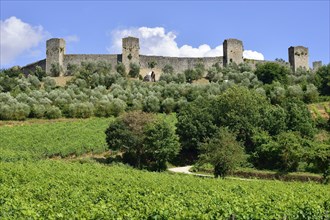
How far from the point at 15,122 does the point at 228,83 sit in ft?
96.9

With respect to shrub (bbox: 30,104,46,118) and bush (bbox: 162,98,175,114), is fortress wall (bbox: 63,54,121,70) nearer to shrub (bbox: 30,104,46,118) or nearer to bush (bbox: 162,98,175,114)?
bush (bbox: 162,98,175,114)

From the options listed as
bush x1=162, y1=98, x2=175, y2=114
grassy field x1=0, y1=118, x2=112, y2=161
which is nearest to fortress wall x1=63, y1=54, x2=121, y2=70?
bush x1=162, y1=98, x2=175, y2=114

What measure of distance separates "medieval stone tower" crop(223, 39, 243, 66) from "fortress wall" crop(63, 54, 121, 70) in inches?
751

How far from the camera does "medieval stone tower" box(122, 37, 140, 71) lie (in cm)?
7500

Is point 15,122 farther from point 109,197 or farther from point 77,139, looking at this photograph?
point 109,197

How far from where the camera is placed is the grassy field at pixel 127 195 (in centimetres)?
1172

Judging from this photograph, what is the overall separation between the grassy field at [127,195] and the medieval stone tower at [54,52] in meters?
33.5

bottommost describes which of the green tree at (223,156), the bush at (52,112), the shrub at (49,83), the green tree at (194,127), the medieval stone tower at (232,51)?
the green tree at (223,156)

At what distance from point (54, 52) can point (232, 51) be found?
3134cm

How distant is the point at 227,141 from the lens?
35.2 m

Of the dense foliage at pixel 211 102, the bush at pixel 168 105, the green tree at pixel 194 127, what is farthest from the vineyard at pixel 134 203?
the bush at pixel 168 105

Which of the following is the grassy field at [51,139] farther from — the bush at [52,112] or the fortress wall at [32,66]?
the fortress wall at [32,66]

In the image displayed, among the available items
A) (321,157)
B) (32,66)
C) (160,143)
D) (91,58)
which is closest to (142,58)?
(91,58)

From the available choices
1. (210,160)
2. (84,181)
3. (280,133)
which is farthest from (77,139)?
(84,181)
